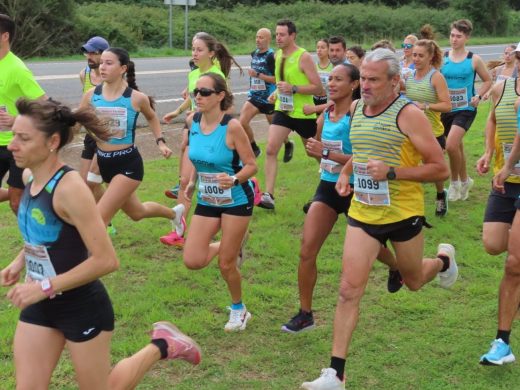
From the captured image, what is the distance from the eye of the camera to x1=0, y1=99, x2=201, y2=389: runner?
136 inches

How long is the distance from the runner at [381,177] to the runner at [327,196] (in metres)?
0.66

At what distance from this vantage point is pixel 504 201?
5473 millimetres

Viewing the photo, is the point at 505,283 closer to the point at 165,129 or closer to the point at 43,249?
the point at 43,249

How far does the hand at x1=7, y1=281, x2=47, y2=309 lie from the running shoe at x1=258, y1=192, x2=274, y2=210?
17.8ft

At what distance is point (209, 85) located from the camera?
5.62 m

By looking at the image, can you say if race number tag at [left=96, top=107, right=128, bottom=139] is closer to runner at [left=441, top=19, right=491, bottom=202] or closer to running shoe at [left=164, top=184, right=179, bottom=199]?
running shoe at [left=164, top=184, right=179, bottom=199]

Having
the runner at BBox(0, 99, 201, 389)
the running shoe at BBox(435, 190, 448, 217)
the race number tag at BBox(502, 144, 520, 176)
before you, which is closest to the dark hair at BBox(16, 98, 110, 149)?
the runner at BBox(0, 99, 201, 389)

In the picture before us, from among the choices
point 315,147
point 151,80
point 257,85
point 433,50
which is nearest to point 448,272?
point 315,147

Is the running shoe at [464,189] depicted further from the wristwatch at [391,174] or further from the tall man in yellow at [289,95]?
the wristwatch at [391,174]

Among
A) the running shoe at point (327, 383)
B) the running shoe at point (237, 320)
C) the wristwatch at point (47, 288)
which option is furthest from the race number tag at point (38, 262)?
the running shoe at point (237, 320)

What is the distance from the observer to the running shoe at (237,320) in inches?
220

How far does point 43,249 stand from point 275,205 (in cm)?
559

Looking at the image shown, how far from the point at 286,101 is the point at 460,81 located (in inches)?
82.7

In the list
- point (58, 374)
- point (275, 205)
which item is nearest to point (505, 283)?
point (58, 374)
